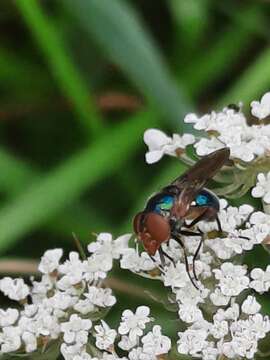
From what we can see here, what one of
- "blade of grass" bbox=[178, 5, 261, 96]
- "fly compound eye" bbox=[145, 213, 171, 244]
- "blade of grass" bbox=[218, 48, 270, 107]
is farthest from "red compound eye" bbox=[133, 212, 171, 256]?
"blade of grass" bbox=[178, 5, 261, 96]

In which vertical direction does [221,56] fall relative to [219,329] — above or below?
above

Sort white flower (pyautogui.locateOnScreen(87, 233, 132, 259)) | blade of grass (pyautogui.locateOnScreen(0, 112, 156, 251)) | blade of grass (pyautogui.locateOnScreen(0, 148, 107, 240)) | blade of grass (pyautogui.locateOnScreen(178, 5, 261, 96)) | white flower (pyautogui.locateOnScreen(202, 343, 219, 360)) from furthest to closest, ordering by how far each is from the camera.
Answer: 1. blade of grass (pyautogui.locateOnScreen(178, 5, 261, 96))
2. blade of grass (pyautogui.locateOnScreen(0, 148, 107, 240))
3. blade of grass (pyautogui.locateOnScreen(0, 112, 156, 251))
4. white flower (pyautogui.locateOnScreen(87, 233, 132, 259))
5. white flower (pyautogui.locateOnScreen(202, 343, 219, 360))

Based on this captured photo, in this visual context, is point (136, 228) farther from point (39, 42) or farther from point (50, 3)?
point (50, 3)

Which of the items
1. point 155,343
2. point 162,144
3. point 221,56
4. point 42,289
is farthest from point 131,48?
point 155,343

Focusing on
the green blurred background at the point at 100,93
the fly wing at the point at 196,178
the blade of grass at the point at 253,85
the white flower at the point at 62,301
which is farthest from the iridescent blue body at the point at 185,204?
the blade of grass at the point at 253,85

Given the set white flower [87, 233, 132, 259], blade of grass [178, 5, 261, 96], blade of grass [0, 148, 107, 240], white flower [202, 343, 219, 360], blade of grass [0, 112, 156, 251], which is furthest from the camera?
blade of grass [178, 5, 261, 96]

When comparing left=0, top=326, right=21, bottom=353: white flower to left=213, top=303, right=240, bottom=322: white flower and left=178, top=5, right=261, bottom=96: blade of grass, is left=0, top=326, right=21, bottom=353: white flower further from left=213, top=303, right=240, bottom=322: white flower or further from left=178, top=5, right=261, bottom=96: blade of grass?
left=178, top=5, right=261, bottom=96: blade of grass

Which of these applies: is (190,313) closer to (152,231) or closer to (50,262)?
(152,231)
